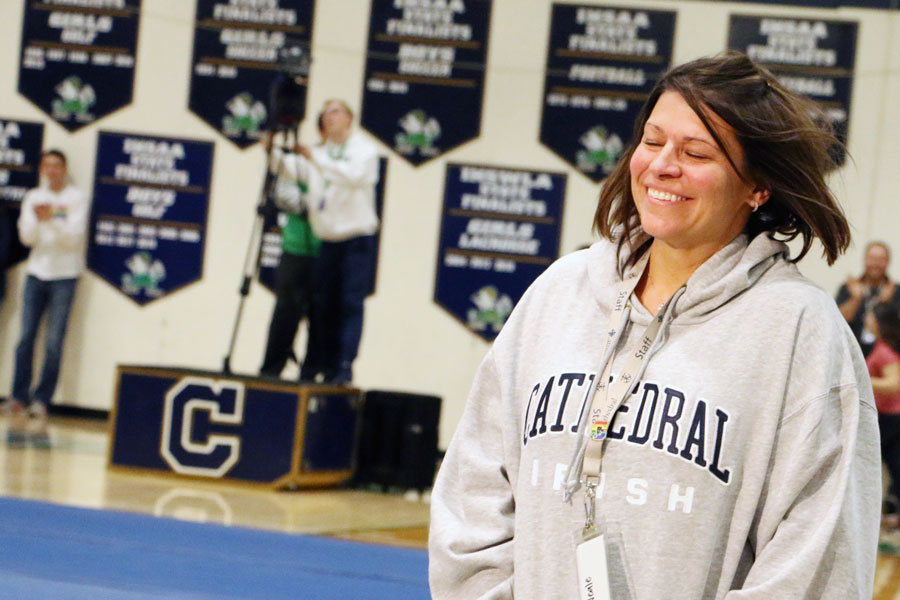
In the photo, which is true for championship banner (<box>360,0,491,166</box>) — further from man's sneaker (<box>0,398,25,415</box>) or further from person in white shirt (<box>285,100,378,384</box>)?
man's sneaker (<box>0,398,25,415</box>)

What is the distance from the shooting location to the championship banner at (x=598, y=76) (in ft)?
27.0

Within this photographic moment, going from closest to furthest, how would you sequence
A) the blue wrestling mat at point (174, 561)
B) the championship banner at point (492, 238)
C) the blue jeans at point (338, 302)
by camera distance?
the blue wrestling mat at point (174, 561), the blue jeans at point (338, 302), the championship banner at point (492, 238)

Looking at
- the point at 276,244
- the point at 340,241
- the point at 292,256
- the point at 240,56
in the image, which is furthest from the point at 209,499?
the point at 240,56

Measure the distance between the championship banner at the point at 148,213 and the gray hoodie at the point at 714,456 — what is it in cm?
767

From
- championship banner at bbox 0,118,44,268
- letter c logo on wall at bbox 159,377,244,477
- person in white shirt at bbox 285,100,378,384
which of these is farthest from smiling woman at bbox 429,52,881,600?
championship banner at bbox 0,118,44,268

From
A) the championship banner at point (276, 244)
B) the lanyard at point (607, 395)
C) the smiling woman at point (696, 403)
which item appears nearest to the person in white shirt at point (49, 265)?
the championship banner at point (276, 244)

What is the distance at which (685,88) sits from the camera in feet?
4.90

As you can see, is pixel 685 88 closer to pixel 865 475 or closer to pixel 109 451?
pixel 865 475

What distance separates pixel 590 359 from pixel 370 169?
5.52 metres

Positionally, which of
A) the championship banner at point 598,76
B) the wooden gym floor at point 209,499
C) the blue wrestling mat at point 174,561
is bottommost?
the wooden gym floor at point 209,499

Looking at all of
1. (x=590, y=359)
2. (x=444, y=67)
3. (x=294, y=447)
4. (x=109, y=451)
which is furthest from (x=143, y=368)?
(x=590, y=359)

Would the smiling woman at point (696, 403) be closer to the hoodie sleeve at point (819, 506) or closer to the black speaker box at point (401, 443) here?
the hoodie sleeve at point (819, 506)

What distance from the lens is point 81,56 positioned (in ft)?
29.9

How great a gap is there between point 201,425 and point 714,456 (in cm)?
486
